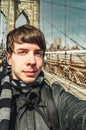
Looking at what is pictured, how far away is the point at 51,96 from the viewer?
1803 millimetres

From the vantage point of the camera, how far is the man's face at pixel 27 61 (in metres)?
1.86

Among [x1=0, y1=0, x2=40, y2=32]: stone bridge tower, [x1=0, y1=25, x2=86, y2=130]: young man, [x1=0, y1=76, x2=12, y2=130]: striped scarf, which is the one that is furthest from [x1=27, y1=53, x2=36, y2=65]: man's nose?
[x1=0, y1=0, x2=40, y2=32]: stone bridge tower

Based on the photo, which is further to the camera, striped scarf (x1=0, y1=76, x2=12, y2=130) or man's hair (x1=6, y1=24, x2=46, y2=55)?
man's hair (x1=6, y1=24, x2=46, y2=55)

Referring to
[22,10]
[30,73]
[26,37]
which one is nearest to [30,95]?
[30,73]

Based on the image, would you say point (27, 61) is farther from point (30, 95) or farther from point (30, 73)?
point (30, 95)

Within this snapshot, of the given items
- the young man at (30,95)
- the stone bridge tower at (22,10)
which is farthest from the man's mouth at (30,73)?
the stone bridge tower at (22,10)

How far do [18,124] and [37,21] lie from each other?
131 feet

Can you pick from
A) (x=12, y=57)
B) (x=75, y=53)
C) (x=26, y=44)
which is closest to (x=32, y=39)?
(x=26, y=44)

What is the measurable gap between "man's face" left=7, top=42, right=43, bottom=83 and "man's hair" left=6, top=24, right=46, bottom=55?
0.02 meters

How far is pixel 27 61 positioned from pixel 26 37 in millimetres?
118

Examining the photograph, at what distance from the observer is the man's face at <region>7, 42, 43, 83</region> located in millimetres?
1863

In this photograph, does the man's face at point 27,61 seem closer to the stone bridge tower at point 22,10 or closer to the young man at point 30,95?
the young man at point 30,95

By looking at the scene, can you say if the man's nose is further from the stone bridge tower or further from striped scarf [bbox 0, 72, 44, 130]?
the stone bridge tower

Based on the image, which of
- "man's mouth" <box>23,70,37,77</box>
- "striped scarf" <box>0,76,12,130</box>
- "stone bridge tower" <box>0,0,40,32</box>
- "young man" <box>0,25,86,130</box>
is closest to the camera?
"striped scarf" <box>0,76,12,130</box>
